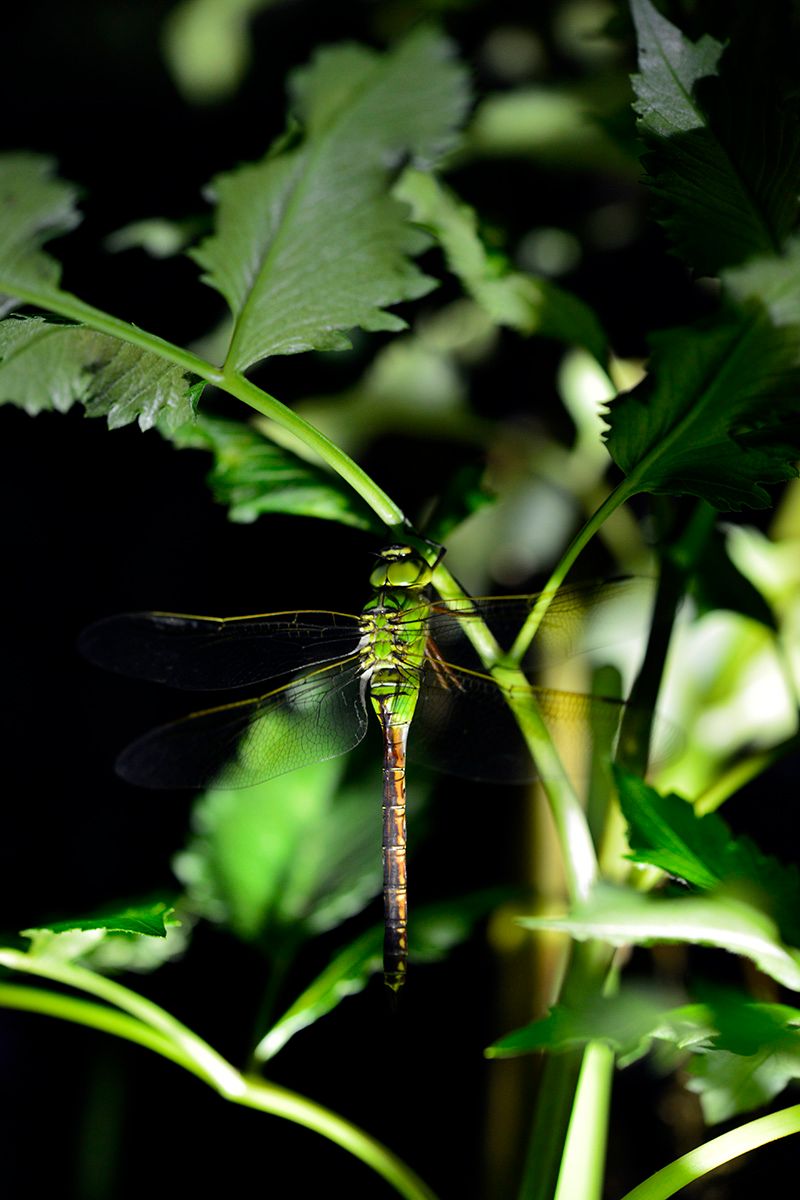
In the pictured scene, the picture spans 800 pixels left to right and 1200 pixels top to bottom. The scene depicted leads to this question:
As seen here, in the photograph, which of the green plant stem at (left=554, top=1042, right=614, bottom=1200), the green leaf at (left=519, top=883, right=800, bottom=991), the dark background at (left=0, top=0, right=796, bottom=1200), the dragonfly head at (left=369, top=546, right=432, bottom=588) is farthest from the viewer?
the dark background at (left=0, top=0, right=796, bottom=1200)

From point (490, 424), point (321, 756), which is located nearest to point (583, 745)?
point (321, 756)

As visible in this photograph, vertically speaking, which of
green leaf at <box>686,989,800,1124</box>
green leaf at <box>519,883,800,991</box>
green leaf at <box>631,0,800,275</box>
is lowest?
green leaf at <box>686,989,800,1124</box>

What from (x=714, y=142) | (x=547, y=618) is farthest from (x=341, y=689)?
(x=714, y=142)

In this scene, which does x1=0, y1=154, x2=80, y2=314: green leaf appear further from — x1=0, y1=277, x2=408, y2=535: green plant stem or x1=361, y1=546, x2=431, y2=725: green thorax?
x1=361, y1=546, x2=431, y2=725: green thorax

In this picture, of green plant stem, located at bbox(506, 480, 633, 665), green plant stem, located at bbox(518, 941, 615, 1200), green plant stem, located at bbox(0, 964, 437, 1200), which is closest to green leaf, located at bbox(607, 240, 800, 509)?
green plant stem, located at bbox(506, 480, 633, 665)

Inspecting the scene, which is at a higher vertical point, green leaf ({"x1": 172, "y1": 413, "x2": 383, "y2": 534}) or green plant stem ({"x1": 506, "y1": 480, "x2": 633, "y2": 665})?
green leaf ({"x1": 172, "y1": 413, "x2": 383, "y2": 534})

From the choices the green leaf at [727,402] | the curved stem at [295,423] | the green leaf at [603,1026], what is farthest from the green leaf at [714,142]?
the green leaf at [603,1026]

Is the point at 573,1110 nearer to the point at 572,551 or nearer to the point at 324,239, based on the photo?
the point at 572,551
